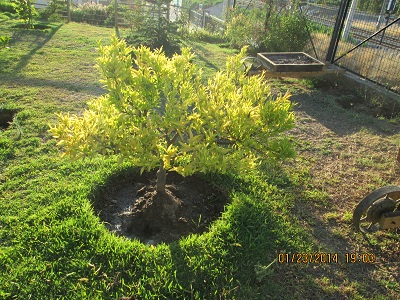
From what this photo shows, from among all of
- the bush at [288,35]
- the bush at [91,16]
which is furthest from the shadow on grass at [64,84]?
the bush at [91,16]

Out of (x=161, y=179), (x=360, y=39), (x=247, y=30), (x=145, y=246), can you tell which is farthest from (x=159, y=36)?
(x=145, y=246)

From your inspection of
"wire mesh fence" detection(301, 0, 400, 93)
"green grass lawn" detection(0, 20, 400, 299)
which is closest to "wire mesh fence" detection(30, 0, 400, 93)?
"wire mesh fence" detection(301, 0, 400, 93)

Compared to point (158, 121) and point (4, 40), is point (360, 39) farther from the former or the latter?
point (4, 40)

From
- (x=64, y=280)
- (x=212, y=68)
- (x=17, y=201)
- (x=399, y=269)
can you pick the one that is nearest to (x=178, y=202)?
(x=64, y=280)

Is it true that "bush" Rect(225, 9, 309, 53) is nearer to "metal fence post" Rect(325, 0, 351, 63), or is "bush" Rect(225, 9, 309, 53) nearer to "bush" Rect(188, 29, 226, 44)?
"metal fence post" Rect(325, 0, 351, 63)

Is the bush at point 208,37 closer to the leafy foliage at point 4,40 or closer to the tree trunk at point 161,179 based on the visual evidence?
the leafy foliage at point 4,40

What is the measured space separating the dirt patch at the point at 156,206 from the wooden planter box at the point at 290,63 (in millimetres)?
3927

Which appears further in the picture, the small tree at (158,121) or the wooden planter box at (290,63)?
the wooden planter box at (290,63)

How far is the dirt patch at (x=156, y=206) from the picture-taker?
10.6ft

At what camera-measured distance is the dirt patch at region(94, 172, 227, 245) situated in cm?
323

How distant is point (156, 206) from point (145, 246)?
491 mm

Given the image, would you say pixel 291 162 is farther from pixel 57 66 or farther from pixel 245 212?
pixel 57 66
